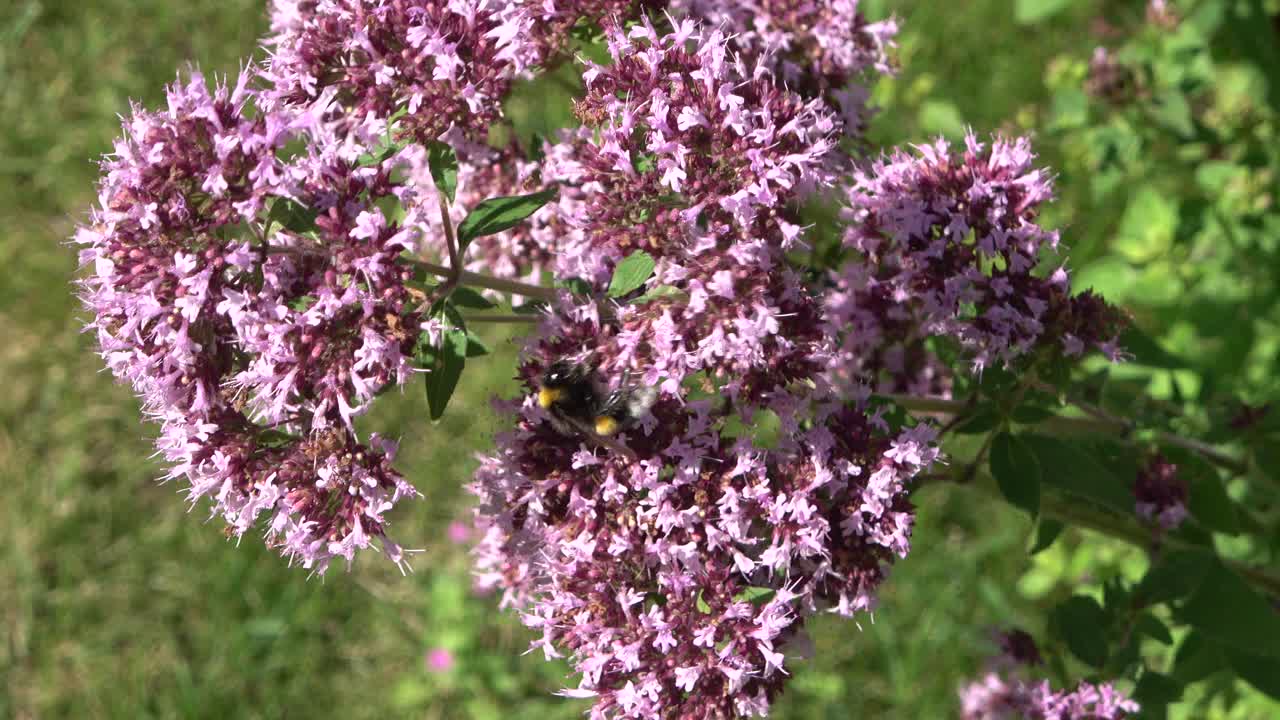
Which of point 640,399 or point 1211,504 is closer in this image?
point 640,399

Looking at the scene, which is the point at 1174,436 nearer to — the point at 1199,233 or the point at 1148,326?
the point at 1199,233

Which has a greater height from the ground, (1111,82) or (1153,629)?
(1111,82)

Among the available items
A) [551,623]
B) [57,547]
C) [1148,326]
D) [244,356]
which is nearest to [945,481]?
[551,623]

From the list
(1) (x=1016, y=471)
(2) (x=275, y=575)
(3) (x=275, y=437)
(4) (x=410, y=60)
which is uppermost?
(2) (x=275, y=575)

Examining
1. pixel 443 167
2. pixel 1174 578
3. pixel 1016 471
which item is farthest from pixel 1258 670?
pixel 443 167

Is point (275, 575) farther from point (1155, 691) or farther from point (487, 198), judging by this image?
point (1155, 691)

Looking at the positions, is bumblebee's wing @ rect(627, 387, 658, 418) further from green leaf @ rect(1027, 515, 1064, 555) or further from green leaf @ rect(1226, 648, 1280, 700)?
green leaf @ rect(1226, 648, 1280, 700)
